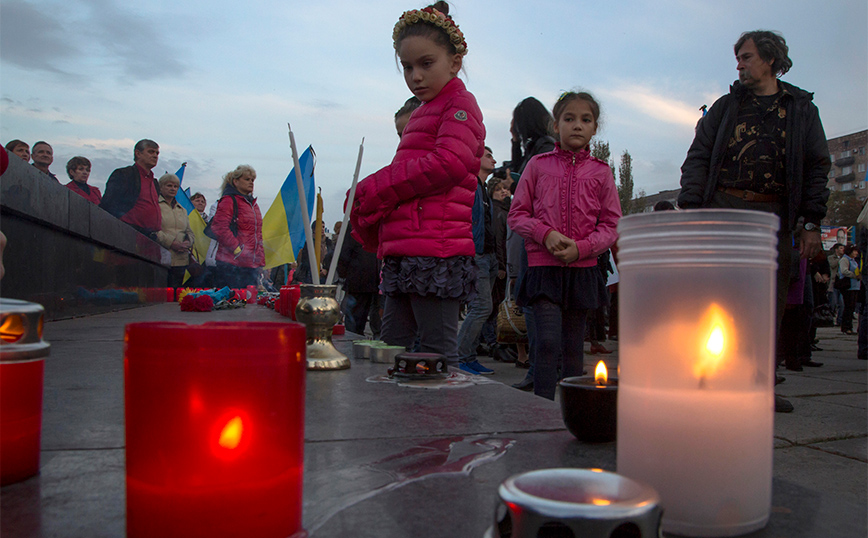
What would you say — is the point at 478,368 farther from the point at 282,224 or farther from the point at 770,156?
the point at 770,156

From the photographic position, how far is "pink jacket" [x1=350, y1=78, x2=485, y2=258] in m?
2.47

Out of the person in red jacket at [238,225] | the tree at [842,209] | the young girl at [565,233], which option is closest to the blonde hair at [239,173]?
the person in red jacket at [238,225]

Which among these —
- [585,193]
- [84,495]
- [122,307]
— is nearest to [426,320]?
[585,193]

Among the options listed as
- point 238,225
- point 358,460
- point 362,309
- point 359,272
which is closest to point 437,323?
point 358,460

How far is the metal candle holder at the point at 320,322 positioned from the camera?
195cm

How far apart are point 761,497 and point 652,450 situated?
0.12 m

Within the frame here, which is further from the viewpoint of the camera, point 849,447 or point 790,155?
point 790,155

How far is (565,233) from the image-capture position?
9.61 ft

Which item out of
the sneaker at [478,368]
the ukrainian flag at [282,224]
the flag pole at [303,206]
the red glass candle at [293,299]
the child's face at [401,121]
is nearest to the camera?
the flag pole at [303,206]

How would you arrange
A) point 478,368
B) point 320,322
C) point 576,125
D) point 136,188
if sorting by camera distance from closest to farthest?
point 320,322 → point 576,125 → point 478,368 → point 136,188

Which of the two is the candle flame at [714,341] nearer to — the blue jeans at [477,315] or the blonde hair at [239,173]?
the blue jeans at [477,315]

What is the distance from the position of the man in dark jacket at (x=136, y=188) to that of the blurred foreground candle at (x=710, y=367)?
8.10 metres

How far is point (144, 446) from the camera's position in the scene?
568mm

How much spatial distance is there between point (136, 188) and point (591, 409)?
26.5ft
